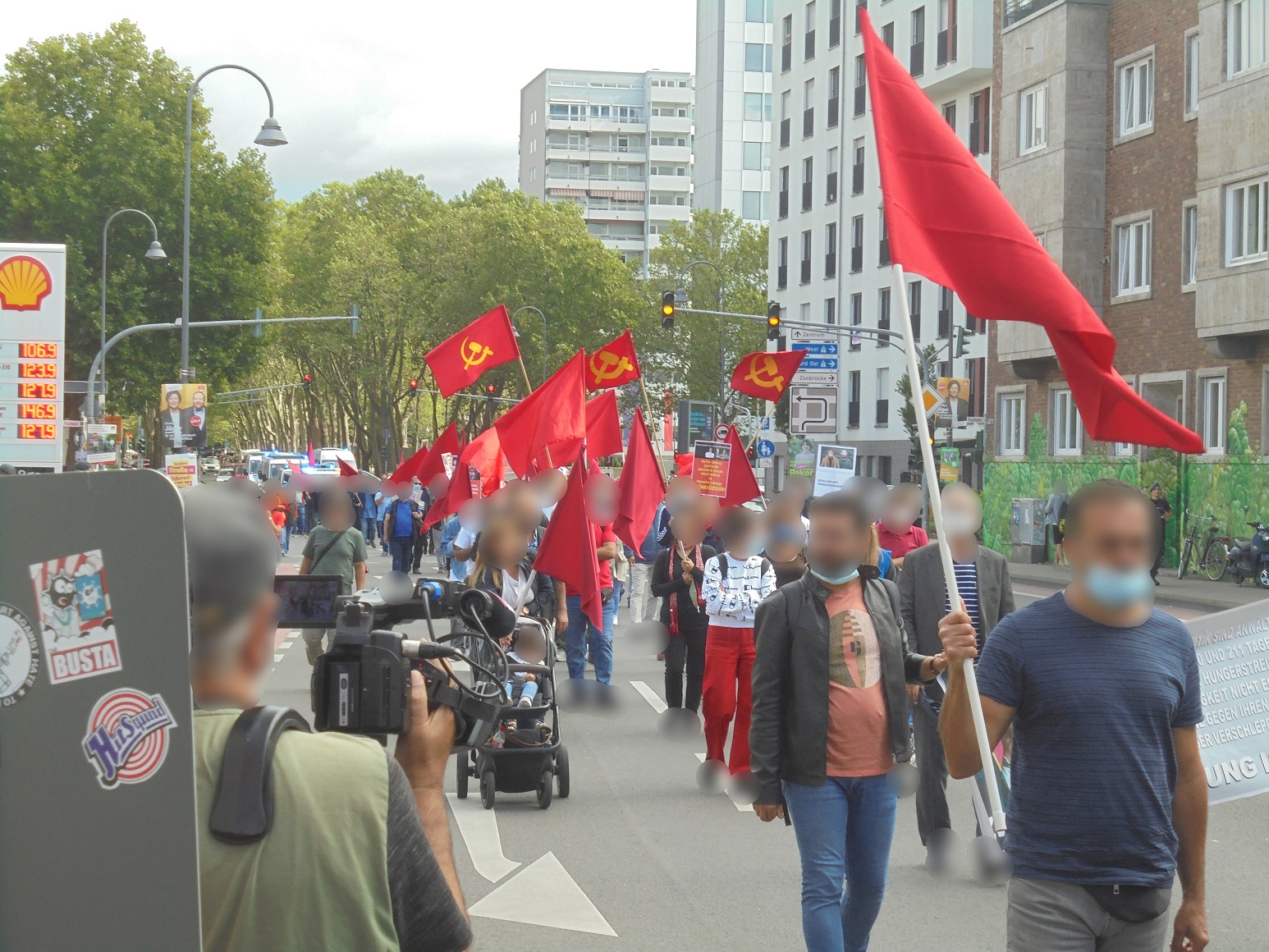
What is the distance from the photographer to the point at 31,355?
21062 mm

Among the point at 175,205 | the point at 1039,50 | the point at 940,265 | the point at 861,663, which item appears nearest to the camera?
the point at 940,265

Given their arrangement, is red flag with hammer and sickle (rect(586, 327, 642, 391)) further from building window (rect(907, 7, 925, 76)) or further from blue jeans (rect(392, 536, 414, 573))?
building window (rect(907, 7, 925, 76))

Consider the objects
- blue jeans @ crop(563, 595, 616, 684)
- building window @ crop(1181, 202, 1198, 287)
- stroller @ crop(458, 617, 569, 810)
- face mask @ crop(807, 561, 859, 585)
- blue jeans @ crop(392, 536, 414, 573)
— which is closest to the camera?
face mask @ crop(807, 561, 859, 585)

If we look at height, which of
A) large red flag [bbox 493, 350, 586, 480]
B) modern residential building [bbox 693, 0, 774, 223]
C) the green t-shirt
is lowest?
the green t-shirt

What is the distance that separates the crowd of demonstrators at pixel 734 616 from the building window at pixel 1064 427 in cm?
2879

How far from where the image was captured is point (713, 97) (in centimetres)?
9838

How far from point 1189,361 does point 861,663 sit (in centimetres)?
2888

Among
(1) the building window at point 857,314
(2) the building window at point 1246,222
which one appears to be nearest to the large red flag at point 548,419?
(2) the building window at point 1246,222

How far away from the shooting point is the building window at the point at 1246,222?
2841 centimetres

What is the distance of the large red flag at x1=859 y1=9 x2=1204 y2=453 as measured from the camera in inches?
170

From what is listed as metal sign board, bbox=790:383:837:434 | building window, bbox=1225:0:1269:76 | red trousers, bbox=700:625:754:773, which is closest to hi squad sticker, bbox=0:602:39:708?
red trousers, bbox=700:625:754:773

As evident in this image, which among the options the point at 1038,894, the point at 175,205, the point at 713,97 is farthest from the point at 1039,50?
the point at 713,97

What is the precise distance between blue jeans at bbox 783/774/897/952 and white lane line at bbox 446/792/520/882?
2.58 m

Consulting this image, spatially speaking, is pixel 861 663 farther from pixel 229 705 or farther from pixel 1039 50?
pixel 1039 50
